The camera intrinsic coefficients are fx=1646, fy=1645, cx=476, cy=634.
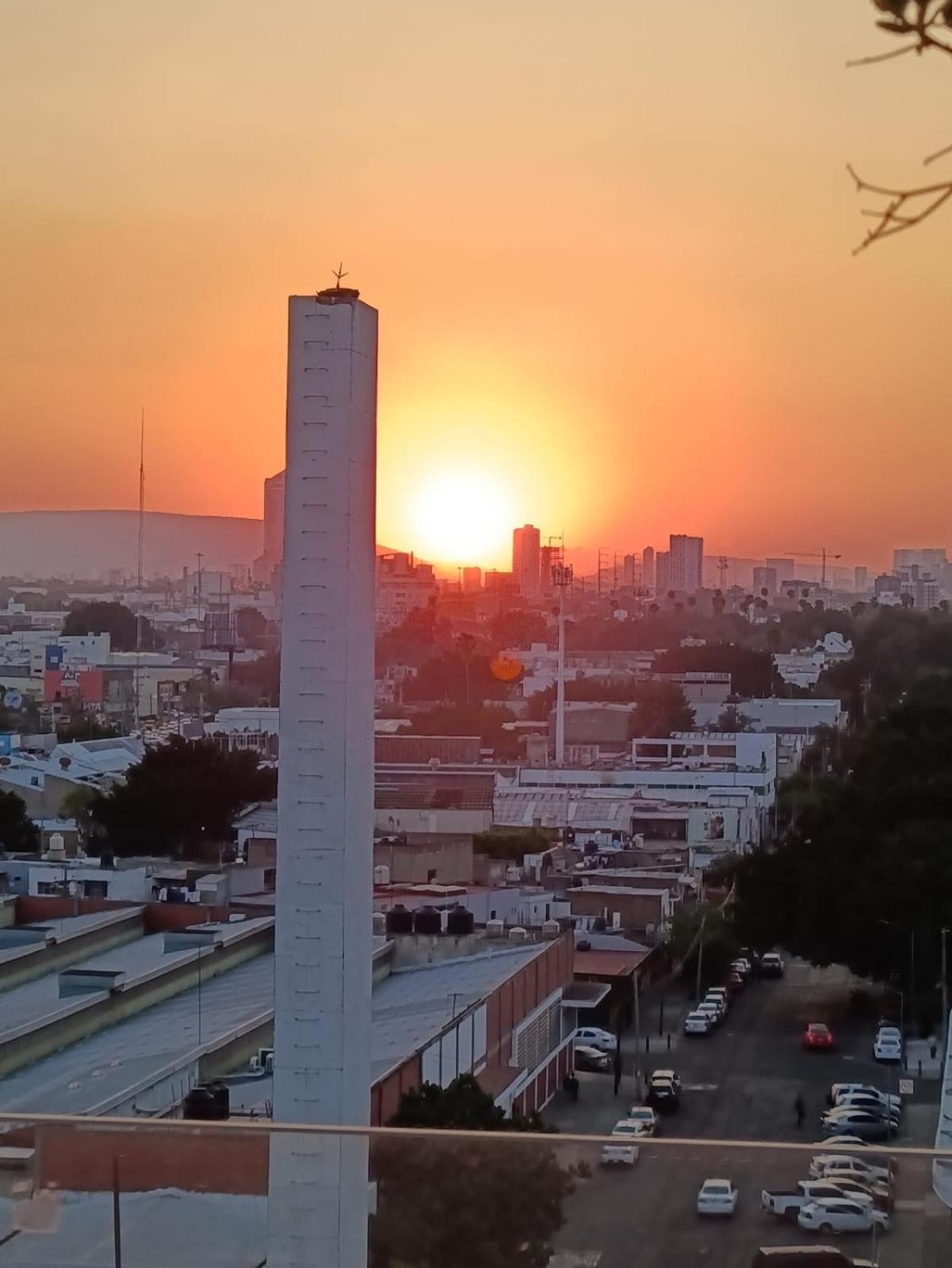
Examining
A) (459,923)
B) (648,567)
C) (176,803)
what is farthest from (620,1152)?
(648,567)

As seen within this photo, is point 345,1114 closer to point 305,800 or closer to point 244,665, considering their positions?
point 305,800

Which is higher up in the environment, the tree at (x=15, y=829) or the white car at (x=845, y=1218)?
the white car at (x=845, y=1218)

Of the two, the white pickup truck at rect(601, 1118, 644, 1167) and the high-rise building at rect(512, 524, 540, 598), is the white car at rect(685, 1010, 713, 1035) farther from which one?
the high-rise building at rect(512, 524, 540, 598)

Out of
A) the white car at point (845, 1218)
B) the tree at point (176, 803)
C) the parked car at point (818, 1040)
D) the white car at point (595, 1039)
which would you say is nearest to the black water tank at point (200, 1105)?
the white car at point (845, 1218)

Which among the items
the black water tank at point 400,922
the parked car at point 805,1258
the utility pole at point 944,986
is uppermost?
the parked car at point 805,1258

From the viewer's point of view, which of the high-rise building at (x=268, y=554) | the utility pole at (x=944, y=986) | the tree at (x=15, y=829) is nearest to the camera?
the utility pole at (x=944, y=986)

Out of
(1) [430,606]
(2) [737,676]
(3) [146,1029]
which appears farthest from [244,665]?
(3) [146,1029]

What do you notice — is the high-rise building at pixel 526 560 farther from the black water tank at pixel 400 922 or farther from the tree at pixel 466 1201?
the tree at pixel 466 1201
